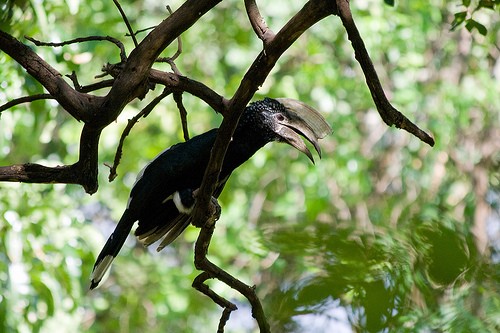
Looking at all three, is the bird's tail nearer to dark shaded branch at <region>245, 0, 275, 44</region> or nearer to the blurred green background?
the blurred green background

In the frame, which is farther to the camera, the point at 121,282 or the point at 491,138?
the point at 121,282

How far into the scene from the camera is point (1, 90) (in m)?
2.65

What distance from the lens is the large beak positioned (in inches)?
89.4

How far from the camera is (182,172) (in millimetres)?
2492

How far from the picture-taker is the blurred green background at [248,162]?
3447 mm

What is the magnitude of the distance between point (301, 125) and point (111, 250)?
0.77 m

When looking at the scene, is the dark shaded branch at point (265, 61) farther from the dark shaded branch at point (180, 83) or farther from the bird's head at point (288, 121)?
the bird's head at point (288, 121)

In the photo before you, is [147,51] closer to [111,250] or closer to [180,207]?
[180,207]

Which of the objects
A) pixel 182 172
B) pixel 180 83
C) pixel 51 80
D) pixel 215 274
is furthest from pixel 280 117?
pixel 51 80

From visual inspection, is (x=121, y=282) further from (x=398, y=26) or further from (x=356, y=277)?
(x=356, y=277)

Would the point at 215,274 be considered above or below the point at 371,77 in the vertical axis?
below

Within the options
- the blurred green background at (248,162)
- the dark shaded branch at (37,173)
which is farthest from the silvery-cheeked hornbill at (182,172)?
the dark shaded branch at (37,173)

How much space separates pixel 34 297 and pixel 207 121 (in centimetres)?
254

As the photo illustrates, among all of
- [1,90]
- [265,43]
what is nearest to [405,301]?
[265,43]
